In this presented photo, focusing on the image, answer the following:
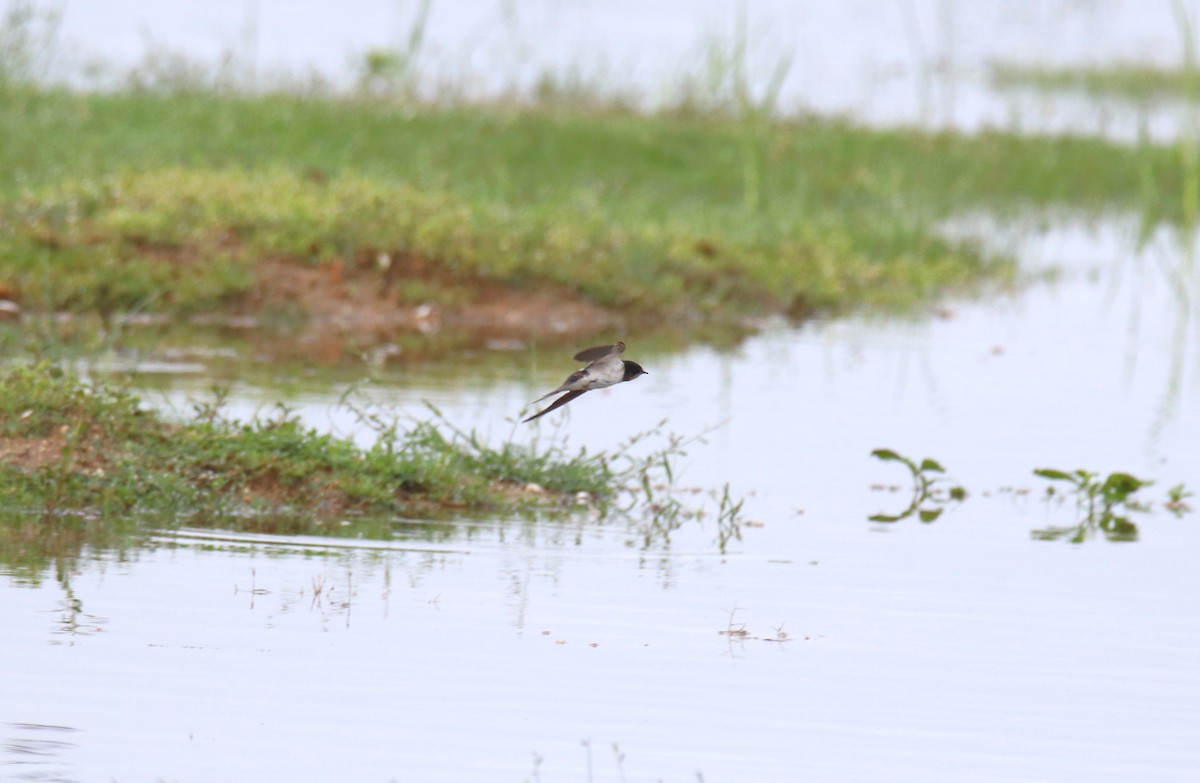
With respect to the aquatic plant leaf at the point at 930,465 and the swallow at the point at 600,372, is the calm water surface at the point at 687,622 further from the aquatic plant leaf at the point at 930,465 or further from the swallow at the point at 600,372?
the swallow at the point at 600,372

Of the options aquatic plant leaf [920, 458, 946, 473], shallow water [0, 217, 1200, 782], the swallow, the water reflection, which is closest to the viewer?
Answer: the water reflection

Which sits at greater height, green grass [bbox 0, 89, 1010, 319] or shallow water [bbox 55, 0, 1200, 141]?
shallow water [bbox 55, 0, 1200, 141]

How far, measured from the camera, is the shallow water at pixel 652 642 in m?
5.05

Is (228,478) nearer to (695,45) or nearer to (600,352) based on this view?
(600,352)

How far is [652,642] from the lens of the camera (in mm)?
6102

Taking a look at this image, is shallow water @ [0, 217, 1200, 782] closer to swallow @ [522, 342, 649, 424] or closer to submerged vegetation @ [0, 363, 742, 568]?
submerged vegetation @ [0, 363, 742, 568]

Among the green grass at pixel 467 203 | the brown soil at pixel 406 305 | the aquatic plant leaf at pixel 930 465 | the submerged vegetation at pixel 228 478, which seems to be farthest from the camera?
the brown soil at pixel 406 305

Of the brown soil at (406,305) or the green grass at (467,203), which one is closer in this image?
the green grass at (467,203)

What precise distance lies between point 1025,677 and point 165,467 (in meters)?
3.15

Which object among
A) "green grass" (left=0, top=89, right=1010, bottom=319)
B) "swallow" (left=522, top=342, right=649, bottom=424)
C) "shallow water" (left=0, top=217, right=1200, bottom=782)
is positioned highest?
"green grass" (left=0, top=89, right=1010, bottom=319)

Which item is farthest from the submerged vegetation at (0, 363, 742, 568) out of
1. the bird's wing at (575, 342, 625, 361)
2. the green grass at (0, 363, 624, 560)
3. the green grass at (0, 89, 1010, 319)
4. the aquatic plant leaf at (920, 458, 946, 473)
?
the green grass at (0, 89, 1010, 319)

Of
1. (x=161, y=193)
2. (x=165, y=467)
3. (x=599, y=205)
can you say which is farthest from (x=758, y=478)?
(x=599, y=205)

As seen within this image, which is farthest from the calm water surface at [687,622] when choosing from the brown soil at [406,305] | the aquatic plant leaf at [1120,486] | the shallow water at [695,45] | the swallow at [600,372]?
the shallow water at [695,45]

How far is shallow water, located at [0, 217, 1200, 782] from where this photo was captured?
199 inches
